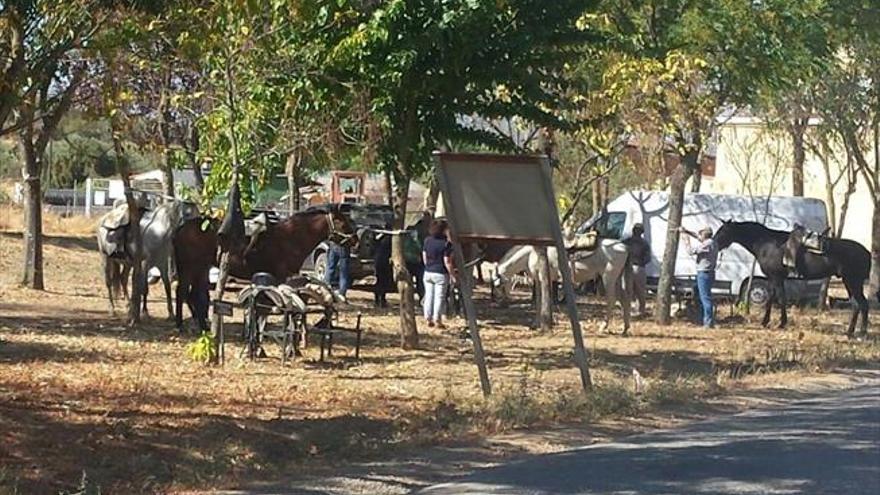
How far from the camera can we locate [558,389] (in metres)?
16.5

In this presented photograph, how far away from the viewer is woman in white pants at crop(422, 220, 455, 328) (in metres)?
23.2

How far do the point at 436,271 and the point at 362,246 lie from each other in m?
5.45

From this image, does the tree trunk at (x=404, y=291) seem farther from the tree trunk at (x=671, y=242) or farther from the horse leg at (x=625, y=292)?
the tree trunk at (x=671, y=242)

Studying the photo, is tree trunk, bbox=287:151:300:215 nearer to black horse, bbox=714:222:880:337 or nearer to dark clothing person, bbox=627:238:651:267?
dark clothing person, bbox=627:238:651:267

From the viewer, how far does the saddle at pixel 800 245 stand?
91.2ft

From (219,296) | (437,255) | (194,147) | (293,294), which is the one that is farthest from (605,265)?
(293,294)

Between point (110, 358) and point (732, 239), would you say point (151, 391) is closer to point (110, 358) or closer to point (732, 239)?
point (110, 358)

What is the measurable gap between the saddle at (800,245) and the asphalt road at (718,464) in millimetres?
12815

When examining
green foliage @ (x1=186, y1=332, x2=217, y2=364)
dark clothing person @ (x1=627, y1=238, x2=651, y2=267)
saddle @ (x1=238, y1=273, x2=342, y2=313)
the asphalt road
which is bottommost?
the asphalt road

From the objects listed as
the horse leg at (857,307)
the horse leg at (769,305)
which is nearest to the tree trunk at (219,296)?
the horse leg at (769,305)

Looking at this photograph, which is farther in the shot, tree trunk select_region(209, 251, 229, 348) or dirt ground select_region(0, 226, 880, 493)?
tree trunk select_region(209, 251, 229, 348)

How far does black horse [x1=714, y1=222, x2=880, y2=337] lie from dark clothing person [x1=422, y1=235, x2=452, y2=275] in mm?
7526

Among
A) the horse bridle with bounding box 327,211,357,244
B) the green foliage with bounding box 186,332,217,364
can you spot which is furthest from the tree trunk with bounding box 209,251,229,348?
the horse bridle with bounding box 327,211,357,244

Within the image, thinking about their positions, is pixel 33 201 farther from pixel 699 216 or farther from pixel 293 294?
pixel 699 216
